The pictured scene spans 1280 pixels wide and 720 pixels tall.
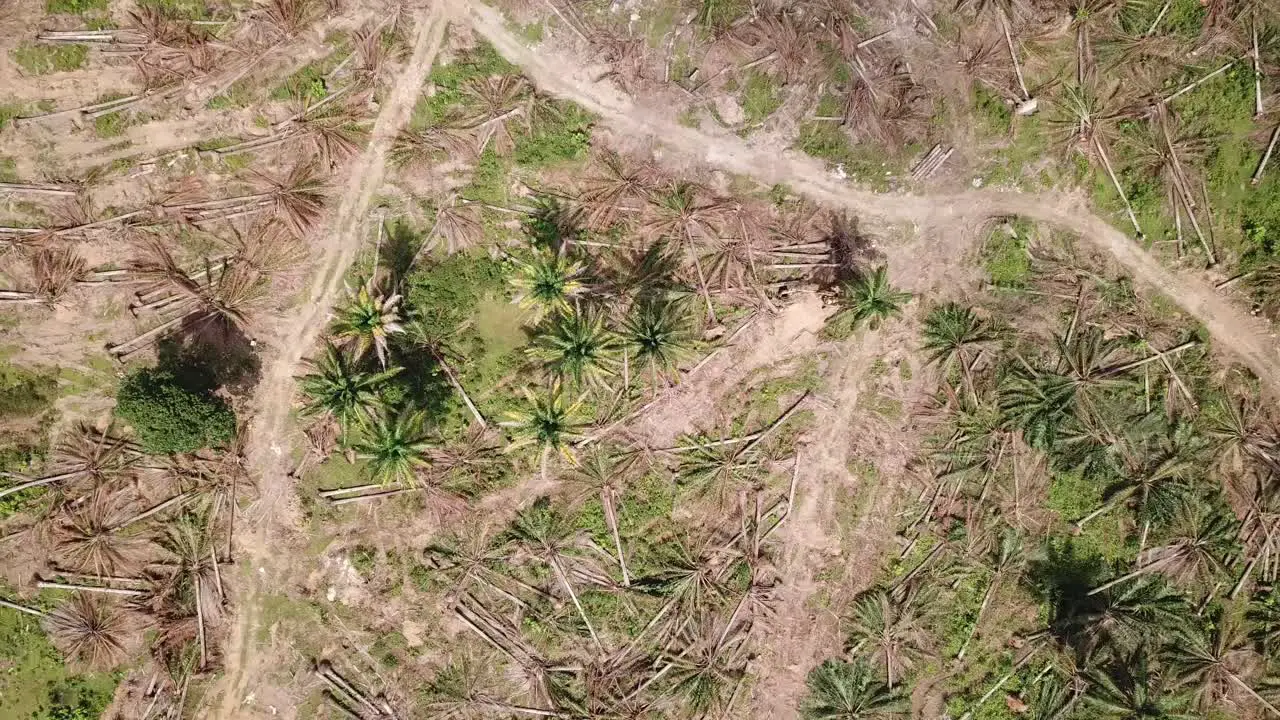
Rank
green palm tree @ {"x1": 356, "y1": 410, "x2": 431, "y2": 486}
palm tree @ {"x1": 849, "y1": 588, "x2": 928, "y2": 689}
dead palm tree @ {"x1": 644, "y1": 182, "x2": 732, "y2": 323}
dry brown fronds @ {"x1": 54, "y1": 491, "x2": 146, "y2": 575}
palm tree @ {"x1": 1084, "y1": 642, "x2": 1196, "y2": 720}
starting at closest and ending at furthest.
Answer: green palm tree @ {"x1": 356, "y1": 410, "x2": 431, "y2": 486}
dry brown fronds @ {"x1": 54, "y1": 491, "x2": 146, "y2": 575}
dead palm tree @ {"x1": 644, "y1": 182, "x2": 732, "y2": 323}
palm tree @ {"x1": 1084, "y1": 642, "x2": 1196, "y2": 720}
palm tree @ {"x1": 849, "y1": 588, "x2": 928, "y2": 689}

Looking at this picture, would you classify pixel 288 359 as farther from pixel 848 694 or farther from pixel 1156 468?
pixel 1156 468

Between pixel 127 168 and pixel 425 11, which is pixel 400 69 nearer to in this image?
pixel 425 11

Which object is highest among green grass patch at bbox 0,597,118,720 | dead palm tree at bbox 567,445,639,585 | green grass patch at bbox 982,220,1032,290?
green grass patch at bbox 982,220,1032,290

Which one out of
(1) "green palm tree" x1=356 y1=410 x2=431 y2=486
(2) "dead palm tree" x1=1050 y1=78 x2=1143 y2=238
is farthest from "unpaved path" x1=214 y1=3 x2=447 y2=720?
(2) "dead palm tree" x1=1050 y1=78 x2=1143 y2=238

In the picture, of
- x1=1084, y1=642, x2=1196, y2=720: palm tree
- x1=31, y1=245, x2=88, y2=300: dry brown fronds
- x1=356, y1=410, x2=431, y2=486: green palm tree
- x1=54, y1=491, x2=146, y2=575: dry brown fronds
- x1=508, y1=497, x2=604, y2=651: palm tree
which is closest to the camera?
x1=356, y1=410, x2=431, y2=486: green palm tree

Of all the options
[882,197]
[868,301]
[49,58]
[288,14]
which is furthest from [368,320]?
[882,197]

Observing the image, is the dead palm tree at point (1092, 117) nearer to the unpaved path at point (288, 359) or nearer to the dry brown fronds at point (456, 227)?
the dry brown fronds at point (456, 227)

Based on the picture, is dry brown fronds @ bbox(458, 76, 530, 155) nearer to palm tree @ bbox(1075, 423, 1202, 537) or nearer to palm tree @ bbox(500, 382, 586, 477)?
palm tree @ bbox(500, 382, 586, 477)
